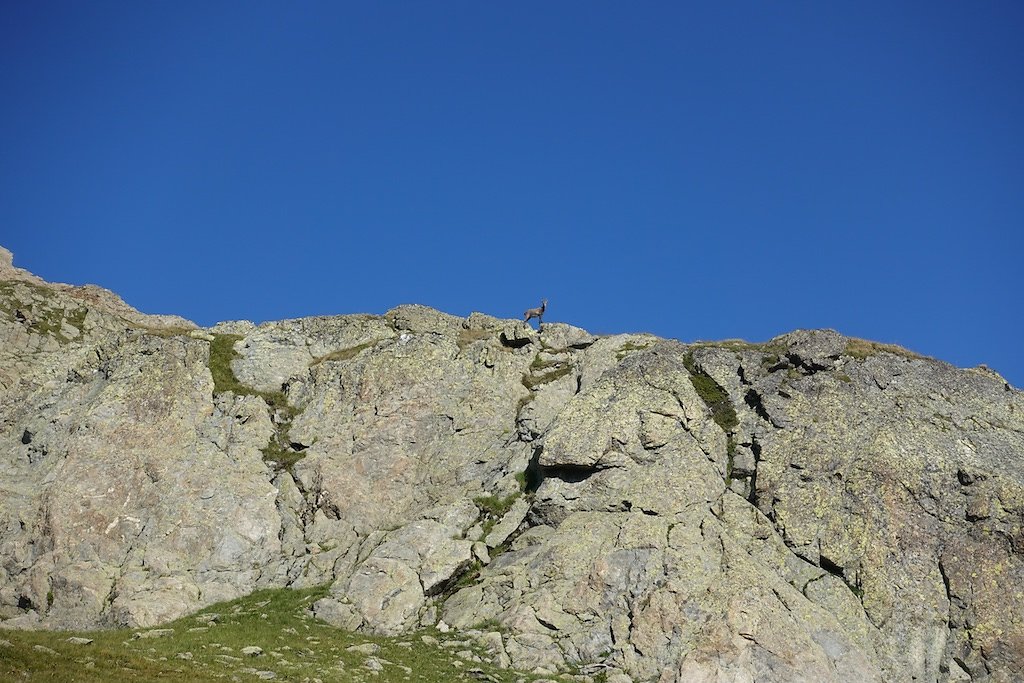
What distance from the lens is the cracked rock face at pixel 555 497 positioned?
146 ft

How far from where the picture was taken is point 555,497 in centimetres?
5338

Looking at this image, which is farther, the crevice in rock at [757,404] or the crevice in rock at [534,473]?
the crevice in rock at [757,404]

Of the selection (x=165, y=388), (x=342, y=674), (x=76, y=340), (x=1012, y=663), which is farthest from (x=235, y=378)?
(x=1012, y=663)

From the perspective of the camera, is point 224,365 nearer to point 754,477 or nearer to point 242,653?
point 242,653

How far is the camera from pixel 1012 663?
4319 cm

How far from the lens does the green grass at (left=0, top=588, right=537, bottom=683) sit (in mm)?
37094

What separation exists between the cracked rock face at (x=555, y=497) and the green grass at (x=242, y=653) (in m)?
1.72

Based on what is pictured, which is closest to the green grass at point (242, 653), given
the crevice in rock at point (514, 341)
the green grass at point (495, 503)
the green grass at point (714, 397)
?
the green grass at point (495, 503)

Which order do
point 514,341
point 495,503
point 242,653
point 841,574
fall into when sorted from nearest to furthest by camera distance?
point 242,653 → point 841,574 → point 495,503 → point 514,341

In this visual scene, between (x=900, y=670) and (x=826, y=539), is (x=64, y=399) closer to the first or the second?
(x=826, y=539)

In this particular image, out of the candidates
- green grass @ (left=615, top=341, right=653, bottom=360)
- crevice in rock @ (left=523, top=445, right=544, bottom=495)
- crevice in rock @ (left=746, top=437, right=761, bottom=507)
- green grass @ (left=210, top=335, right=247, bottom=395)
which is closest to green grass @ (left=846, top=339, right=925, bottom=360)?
crevice in rock @ (left=746, top=437, right=761, bottom=507)

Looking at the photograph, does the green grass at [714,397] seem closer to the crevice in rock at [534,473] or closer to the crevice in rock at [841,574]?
the crevice in rock at [841,574]

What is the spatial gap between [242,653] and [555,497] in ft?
69.4

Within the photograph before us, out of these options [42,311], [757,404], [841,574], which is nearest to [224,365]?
[42,311]
